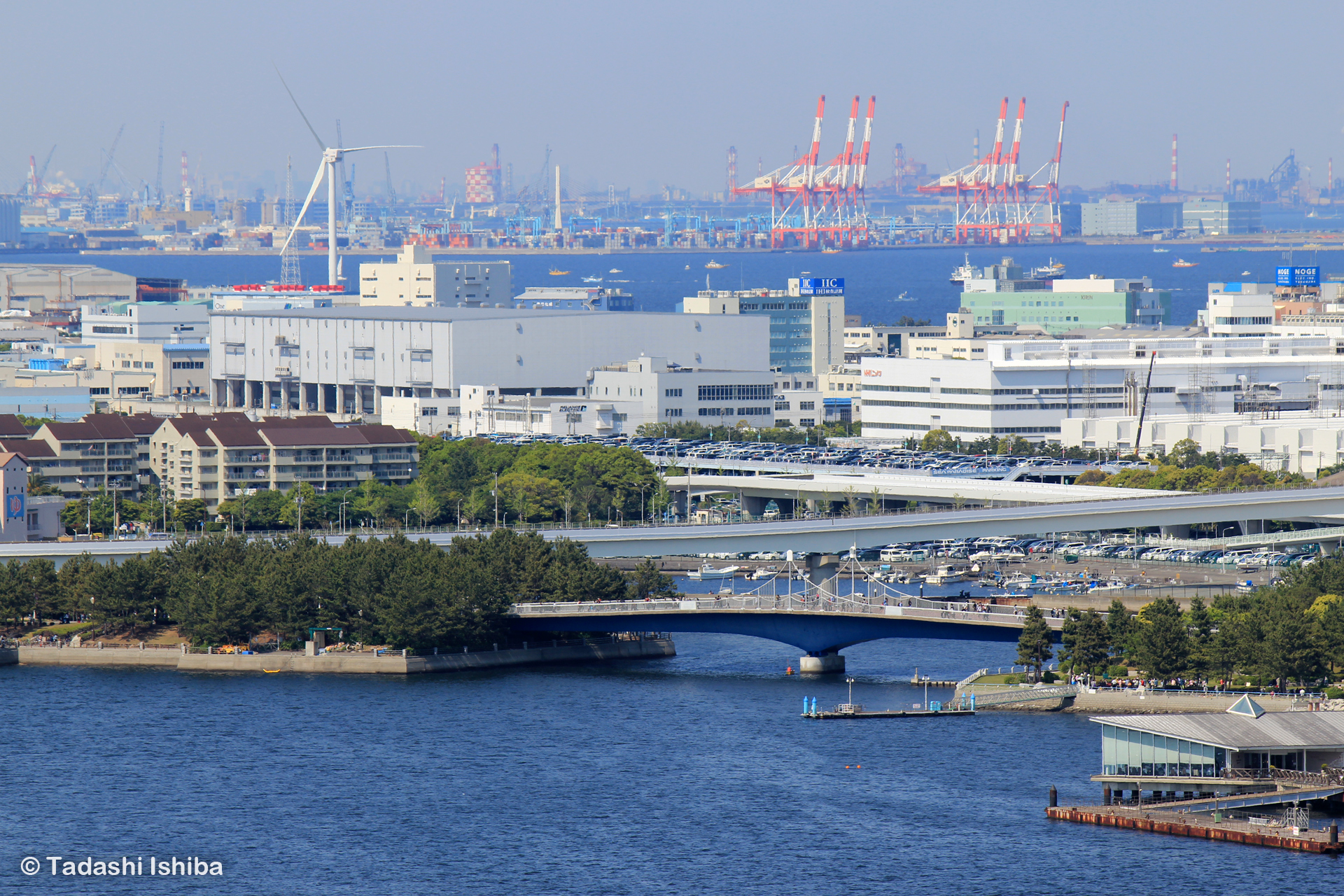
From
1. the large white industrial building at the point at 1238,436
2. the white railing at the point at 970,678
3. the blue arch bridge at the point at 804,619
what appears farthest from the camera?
the large white industrial building at the point at 1238,436

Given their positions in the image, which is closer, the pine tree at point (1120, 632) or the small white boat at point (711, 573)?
the pine tree at point (1120, 632)

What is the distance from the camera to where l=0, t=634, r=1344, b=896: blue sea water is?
17.1 m

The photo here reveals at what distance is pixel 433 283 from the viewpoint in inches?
2665

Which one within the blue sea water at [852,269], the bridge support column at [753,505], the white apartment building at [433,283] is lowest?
the bridge support column at [753,505]

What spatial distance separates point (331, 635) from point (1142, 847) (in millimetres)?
11995

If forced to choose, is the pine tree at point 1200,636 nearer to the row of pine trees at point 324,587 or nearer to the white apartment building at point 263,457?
the row of pine trees at point 324,587

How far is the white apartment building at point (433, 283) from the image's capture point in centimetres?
6788

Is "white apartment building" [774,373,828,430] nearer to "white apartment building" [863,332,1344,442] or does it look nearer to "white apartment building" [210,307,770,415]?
"white apartment building" [210,307,770,415]

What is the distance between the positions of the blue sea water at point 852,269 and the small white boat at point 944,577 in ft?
177

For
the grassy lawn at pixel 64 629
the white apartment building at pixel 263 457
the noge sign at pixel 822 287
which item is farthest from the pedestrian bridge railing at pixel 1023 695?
the noge sign at pixel 822 287

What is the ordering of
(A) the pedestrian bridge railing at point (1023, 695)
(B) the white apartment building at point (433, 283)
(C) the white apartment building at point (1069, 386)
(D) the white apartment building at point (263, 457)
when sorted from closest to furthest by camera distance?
(A) the pedestrian bridge railing at point (1023, 695) → (D) the white apartment building at point (263, 457) → (C) the white apartment building at point (1069, 386) → (B) the white apartment building at point (433, 283)

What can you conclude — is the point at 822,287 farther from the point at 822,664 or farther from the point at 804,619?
the point at 822,664

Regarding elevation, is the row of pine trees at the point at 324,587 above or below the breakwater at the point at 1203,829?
above

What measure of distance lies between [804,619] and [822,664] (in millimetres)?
545
